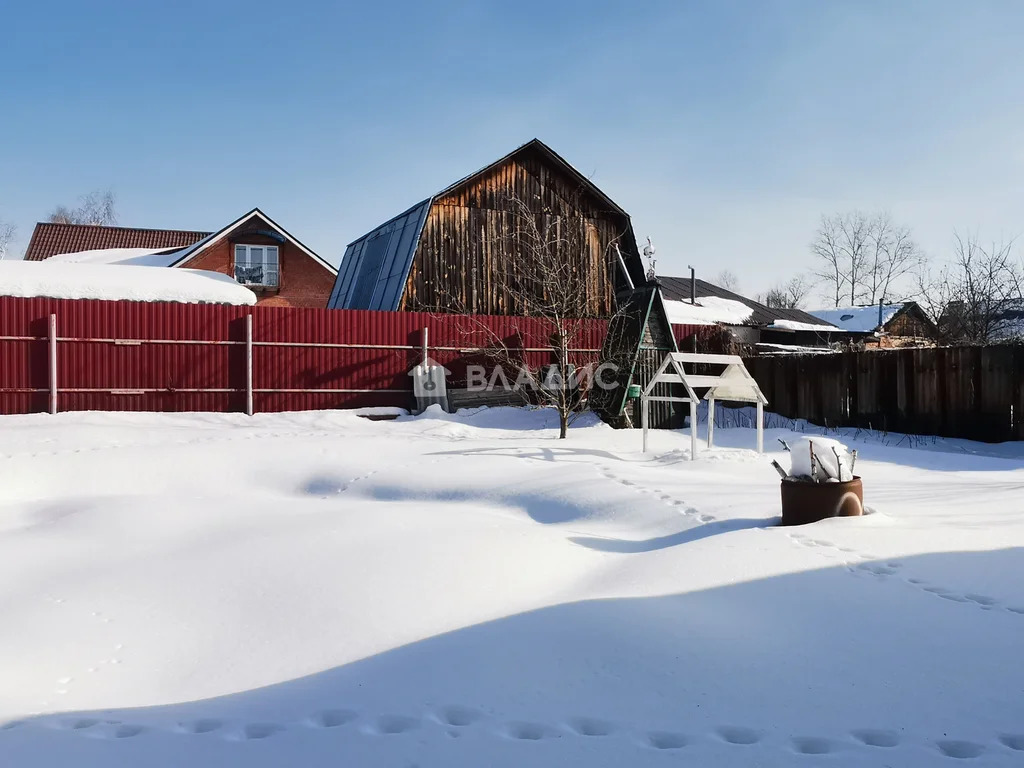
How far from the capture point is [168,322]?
11992 mm

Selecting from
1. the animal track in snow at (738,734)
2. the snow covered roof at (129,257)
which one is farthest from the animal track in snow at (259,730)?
the snow covered roof at (129,257)

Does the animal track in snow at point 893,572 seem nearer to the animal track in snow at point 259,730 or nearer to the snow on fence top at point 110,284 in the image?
the animal track in snow at point 259,730

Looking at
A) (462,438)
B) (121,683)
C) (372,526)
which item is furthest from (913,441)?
(121,683)

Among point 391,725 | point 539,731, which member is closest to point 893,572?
point 539,731

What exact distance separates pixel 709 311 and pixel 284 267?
16.5 metres

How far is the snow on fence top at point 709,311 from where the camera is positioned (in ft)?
86.1

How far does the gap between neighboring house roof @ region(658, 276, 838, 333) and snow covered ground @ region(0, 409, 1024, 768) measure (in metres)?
19.9

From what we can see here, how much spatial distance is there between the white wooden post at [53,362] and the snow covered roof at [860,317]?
119 ft

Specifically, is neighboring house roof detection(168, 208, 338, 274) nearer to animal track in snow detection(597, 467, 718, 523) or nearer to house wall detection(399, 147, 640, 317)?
house wall detection(399, 147, 640, 317)

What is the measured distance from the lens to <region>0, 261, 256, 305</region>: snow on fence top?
14281mm

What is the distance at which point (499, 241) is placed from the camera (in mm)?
17234

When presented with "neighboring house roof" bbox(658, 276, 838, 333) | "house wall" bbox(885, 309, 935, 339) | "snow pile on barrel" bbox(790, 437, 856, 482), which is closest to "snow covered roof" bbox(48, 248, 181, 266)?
"neighboring house roof" bbox(658, 276, 838, 333)

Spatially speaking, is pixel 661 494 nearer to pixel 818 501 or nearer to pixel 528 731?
pixel 818 501

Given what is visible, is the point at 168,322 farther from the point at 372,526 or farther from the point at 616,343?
the point at 372,526
